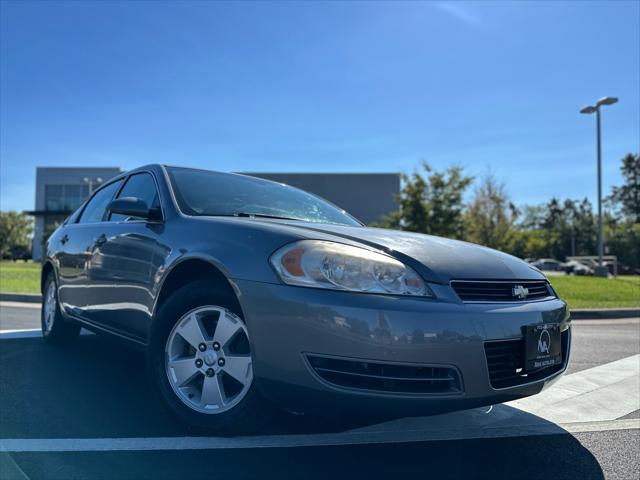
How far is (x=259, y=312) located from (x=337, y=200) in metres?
38.9

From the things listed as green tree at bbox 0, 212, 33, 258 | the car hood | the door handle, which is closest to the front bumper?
the car hood

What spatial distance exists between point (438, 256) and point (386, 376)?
26.4 inches

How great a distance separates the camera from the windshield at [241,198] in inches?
130

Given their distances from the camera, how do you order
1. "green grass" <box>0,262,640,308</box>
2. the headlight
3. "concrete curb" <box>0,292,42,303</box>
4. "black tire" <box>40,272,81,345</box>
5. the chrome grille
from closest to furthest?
the headlight, the chrome grille, "black tire" <box>40,272,81,345</box>, "concrete curb" <box>0,292,42,303</box>, "green grass" <box>0,262,640,308</box>

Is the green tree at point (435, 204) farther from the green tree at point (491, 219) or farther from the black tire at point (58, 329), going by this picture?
the black tire at point (58, 329)

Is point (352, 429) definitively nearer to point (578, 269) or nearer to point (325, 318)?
point (325, 318)

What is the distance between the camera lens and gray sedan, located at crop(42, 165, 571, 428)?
2172mm

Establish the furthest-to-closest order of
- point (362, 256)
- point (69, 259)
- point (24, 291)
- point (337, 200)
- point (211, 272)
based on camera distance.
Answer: point (337, 200) < point (24, 291) < point (69, 259) < point (211, 272) < point (362, 256)

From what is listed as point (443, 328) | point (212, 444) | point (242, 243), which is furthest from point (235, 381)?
point (443, 328)

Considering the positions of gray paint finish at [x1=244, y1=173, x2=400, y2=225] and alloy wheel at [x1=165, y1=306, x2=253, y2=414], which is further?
gray paint finish at [x1=244, y1=173, x2=400, y2=225]

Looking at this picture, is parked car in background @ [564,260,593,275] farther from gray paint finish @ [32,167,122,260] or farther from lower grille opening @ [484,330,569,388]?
lower grille opening @ [484,330,569,388]

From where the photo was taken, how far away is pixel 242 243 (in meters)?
2.54

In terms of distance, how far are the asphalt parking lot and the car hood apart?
2.91 feet

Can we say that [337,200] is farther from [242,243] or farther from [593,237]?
[593,237]
